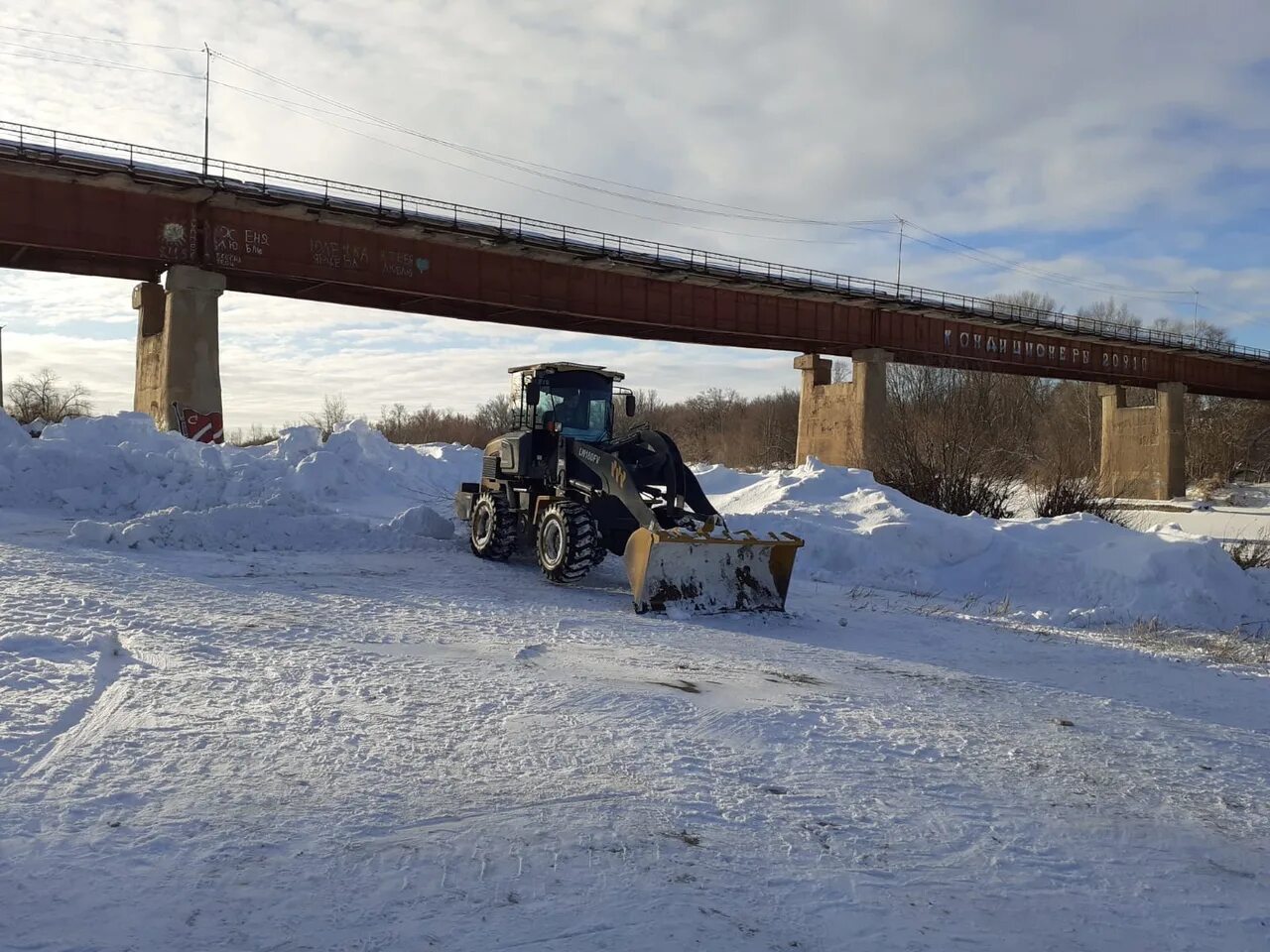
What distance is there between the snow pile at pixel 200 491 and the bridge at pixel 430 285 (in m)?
4.12

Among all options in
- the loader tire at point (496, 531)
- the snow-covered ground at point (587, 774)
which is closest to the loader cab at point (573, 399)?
the loader tire at point (496, 531)

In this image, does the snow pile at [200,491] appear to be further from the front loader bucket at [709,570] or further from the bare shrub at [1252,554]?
the bare shrub at [1252,554]

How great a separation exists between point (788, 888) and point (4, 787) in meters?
3.82

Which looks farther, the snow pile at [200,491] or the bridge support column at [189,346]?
the bridge support column at [189,346]

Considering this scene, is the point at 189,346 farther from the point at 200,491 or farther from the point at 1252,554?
the point at 1252,554

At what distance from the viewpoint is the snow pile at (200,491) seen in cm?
1420

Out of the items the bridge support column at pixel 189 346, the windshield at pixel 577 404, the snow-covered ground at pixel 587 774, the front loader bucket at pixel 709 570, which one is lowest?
the snow-covered ground at pixel 587 774

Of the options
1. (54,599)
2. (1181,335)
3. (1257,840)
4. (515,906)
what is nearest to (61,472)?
(54,599)

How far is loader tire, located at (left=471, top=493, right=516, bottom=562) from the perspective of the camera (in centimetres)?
1441

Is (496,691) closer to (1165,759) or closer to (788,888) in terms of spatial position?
(788,888)

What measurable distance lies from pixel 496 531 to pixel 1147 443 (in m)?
43.2

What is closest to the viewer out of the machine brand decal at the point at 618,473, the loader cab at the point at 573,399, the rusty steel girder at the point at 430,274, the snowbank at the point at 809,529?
the machine brand decal at the point at 618,473

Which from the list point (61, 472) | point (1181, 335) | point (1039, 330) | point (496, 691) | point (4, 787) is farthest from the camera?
point (1181, 335)

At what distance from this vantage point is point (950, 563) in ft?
50.6
